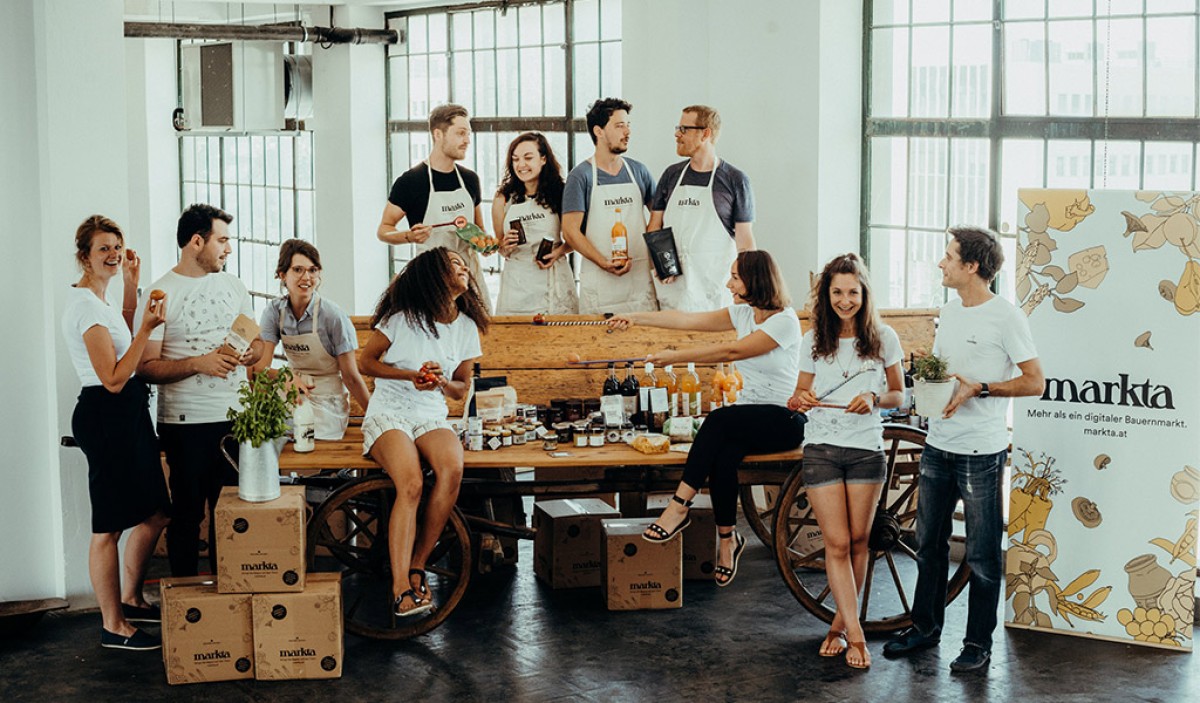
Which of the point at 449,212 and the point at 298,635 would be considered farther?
the point at 449,212

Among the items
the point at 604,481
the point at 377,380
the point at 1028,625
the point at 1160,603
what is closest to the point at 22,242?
the point at 377,380

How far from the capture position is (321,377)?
6.80 metres

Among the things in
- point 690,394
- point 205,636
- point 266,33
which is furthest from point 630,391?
point 266,33

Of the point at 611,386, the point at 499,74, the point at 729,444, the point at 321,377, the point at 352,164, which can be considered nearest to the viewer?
the point at 729,444

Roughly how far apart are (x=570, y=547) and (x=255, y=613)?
5.82 feet

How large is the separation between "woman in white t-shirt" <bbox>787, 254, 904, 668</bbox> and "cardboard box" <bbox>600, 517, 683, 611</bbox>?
93cm

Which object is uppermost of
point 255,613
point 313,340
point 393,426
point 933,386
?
point 313,340

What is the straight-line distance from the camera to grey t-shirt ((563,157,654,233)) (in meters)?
7.52

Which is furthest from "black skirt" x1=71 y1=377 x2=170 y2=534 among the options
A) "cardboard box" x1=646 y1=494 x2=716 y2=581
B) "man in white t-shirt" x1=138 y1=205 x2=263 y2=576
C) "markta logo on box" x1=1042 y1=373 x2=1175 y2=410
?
"markta logo on box" x1=1042 y1=373 x2=1175 y2=410

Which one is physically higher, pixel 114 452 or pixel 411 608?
pixel 114 452

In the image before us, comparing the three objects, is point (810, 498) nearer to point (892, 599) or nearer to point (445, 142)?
point (892, 599)

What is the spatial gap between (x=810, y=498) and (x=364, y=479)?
196 centimetres

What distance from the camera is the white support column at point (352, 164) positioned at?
12227mm

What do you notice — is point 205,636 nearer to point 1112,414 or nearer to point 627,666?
point 627,666
